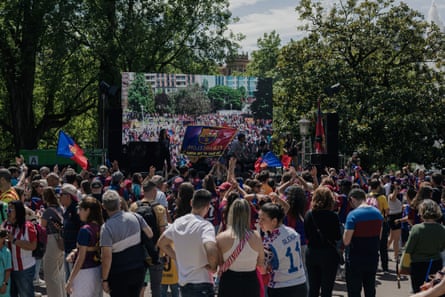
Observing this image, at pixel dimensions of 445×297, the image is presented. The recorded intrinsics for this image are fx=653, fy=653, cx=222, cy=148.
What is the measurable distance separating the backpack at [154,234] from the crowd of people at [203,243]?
0.01 metres

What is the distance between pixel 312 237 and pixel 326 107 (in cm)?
2541

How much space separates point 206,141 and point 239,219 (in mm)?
18589

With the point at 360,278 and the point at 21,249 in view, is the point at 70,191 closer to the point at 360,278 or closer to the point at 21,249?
the point at 21,249

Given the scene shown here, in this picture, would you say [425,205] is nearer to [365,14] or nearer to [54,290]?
[54,290]

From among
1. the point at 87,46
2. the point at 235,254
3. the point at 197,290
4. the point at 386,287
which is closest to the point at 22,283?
the point at 197,290

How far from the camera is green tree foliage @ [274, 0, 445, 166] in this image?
104ft

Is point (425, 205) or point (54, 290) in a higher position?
point (425, 205)

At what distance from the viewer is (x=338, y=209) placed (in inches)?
415

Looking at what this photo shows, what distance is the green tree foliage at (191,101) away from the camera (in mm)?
25656

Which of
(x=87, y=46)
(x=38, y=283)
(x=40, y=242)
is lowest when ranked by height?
(x=38, y=283)

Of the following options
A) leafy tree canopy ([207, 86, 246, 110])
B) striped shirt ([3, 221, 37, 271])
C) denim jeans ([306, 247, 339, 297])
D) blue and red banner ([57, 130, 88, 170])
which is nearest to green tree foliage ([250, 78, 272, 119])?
leafy tree canopy ([207, 86, 246, 110])

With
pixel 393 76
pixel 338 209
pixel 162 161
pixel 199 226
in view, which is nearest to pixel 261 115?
pixel 162 161

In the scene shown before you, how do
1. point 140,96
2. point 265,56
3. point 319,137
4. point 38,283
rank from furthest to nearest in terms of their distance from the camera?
point 265,56 → point 140,96 → point 319,137 → point 38,283

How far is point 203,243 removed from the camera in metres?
5.59
